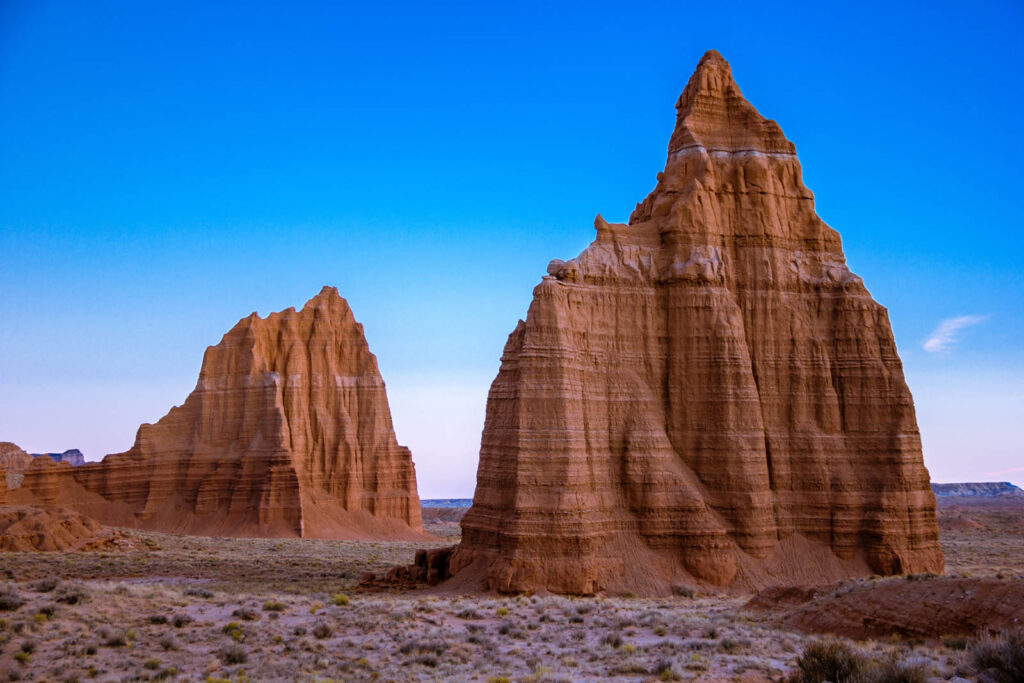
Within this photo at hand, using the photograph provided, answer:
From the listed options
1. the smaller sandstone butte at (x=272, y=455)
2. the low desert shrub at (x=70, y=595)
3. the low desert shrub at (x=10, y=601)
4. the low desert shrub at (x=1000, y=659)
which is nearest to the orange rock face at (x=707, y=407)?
the low desert shrub at (x=70, y=595)

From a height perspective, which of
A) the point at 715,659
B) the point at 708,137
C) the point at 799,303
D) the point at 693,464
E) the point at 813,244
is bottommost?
the point at 715,659

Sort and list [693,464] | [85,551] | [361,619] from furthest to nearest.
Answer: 1. [85,551]
2. [693,464]
3. [361,619]

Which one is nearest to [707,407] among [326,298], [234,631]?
[234,631]

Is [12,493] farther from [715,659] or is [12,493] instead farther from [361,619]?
[715,659]

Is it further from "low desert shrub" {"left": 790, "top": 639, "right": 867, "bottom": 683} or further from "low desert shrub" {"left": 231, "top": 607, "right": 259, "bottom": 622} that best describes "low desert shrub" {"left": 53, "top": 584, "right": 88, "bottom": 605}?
"low desert shrub" {"left": 790, "top": 639, "right": 867, "bottom": 683}

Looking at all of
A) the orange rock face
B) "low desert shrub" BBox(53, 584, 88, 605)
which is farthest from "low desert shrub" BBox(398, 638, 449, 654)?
the orange rock face

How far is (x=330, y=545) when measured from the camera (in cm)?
6975

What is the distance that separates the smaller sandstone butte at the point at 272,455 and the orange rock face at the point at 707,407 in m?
44.0

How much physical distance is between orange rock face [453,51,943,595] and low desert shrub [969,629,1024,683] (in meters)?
18.9

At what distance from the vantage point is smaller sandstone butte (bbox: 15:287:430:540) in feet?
261

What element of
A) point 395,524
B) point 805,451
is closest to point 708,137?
point 805,451

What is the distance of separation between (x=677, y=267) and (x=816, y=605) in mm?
18251

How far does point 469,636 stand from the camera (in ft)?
83.8

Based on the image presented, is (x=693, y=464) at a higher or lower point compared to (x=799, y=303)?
lower
